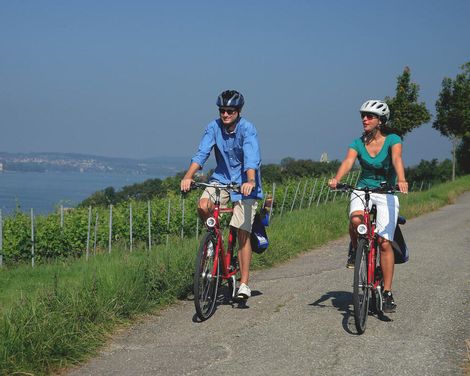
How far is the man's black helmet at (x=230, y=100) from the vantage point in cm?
655

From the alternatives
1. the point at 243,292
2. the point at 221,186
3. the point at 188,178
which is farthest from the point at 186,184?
the point at 243,292

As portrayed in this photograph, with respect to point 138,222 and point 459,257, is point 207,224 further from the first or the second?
point 138,222

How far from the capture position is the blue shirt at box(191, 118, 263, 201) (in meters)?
6.63

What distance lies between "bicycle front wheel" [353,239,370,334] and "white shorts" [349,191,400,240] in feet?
0.94

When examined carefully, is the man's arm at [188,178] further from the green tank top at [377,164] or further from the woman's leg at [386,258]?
the woman's leg at [386,258]

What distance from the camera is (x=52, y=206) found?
2222 cm

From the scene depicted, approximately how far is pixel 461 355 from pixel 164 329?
230cm

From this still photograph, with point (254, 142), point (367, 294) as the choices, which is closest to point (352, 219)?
point (367, 294)

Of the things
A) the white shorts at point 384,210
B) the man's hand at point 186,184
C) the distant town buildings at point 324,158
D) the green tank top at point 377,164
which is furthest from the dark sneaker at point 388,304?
the distant town buildings at point 324,158

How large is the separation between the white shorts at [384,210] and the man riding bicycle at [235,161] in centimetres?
89

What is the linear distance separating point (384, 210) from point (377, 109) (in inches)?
33.7

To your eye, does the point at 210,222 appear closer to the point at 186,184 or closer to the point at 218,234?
the point at 218,234

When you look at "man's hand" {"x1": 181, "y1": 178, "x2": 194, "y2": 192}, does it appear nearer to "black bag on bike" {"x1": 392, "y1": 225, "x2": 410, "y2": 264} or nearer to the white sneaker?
the white sneaker

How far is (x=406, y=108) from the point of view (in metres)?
40.5
